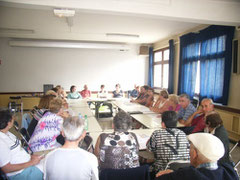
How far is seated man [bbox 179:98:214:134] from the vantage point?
265 centimetres

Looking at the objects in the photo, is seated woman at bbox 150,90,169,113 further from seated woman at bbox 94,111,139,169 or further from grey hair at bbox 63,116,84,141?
grey hair at bbox 63,116,84,141

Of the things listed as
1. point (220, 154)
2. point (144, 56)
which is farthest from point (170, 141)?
point (144, 56)

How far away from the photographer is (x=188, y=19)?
328cm

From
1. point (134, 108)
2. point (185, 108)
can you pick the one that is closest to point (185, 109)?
point (185, 108)

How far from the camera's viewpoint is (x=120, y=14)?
3039 mm

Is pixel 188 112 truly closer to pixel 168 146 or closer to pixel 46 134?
pixel 168 146

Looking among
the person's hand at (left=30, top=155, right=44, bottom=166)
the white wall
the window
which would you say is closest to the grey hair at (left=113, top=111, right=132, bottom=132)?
the person's hand at (left=30, top=155, right=44, bottom=166)

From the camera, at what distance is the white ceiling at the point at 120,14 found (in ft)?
9.17

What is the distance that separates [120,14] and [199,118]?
2145 millimetres

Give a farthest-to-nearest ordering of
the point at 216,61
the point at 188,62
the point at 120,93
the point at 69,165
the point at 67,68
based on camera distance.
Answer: the point at 67,68
the point at 120,93
the point at 188,62
the point at 216,61
the point at 69,165

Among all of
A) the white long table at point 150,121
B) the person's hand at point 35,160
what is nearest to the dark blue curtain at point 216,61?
the white long table at point 150,121

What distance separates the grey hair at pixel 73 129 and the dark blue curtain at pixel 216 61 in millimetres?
3867

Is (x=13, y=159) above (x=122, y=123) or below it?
below

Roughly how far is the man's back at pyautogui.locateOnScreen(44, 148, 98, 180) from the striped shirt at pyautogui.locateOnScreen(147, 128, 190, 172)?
710 mm
